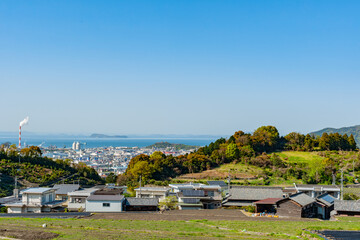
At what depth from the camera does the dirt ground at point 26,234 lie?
1647 centimetres

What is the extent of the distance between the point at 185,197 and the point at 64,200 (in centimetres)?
1302

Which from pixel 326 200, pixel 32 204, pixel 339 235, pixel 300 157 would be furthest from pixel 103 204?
pixel 300 157

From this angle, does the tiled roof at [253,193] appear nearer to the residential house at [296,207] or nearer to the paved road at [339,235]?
the residential house at [296,207]

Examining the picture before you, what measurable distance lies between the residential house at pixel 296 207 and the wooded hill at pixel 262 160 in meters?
19.9

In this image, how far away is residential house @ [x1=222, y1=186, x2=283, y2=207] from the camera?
114 feet

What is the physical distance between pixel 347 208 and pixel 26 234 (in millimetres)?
25541

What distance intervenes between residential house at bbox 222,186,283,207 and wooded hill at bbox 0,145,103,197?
83.9 ft

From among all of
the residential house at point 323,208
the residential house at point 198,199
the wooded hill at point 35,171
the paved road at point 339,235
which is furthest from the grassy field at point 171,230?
the wooded hill at point 35,171

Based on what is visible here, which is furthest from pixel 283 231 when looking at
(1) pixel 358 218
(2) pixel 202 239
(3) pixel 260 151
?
(3) pixel 260 151

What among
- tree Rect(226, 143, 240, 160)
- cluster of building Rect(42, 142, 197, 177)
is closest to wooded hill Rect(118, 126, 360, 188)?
tree Rect(226, 143, 240, 160)

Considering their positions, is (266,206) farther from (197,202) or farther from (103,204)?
(103,204)

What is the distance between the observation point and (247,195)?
3522 cm

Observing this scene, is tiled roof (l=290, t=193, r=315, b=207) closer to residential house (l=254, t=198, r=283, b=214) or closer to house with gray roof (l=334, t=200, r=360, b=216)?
residential house (l=254, t=198, r=283, b=214)

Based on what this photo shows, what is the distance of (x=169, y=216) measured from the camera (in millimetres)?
27281
